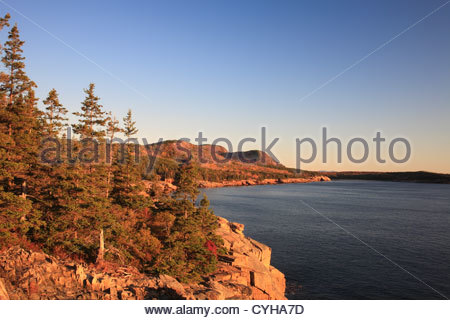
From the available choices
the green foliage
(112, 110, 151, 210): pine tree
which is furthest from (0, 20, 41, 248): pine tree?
(112, 110, 151, 210): pine tree

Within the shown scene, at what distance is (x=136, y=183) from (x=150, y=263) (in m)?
9.59

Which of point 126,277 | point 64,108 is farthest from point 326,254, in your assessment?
point 64,108

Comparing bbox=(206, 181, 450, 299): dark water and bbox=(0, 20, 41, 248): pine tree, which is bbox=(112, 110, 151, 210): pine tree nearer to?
bbox=(0, 20, 41, 248): pine tree

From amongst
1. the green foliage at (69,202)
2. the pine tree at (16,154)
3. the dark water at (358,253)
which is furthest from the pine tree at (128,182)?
the dark water at (358,253)

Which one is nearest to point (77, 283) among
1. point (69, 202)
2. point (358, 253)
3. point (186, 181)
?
point (69, 202)

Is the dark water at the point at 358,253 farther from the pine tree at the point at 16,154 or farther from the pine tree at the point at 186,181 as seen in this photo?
the pine tree at the point at 16,154

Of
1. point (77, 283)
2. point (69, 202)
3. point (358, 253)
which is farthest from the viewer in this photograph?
point (358, 253)

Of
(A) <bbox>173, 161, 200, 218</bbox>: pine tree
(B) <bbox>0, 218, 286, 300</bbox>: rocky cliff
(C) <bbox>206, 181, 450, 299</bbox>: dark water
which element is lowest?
(C) <bbox>206, 181, 450, 299</bbox>: dark water

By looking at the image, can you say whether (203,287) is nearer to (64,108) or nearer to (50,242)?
(50,242)

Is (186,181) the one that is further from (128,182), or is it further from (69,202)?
(69,202)

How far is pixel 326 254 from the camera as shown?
44781 mm

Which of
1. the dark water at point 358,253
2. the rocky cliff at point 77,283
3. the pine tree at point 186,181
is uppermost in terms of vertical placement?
the pine tree at point 186,181

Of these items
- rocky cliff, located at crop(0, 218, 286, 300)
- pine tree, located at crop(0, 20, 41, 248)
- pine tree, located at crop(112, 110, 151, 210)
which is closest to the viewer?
rocky cliff, located at crop(0, 218, 286, 300)

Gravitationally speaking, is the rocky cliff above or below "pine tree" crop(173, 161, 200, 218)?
below
